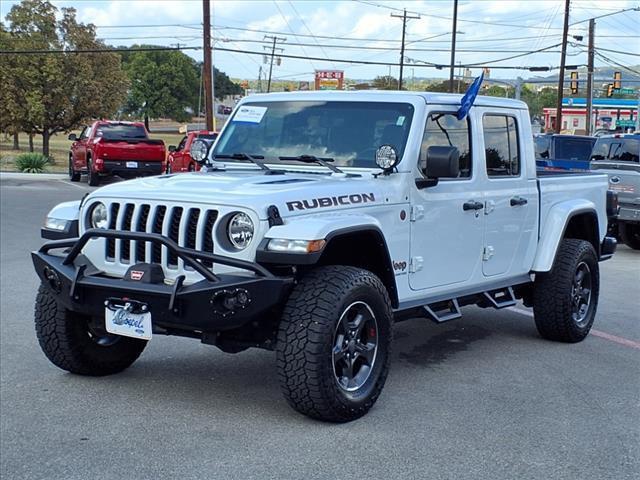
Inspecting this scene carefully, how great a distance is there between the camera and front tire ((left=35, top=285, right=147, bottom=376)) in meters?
5.43

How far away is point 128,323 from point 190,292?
53cm

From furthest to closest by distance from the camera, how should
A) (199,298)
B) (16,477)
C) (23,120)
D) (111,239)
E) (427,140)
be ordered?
(23,120)
(427,140)
(111,239)
(199,298)
(16,477)

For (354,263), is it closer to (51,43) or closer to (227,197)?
(227,197)

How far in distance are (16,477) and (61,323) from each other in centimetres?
148

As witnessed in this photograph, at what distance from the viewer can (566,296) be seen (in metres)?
6.92

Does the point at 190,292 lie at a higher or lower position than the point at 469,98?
lower

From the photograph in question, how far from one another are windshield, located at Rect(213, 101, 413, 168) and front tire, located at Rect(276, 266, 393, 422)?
1.13 m

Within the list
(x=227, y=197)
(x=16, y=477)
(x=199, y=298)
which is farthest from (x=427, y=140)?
(x=16, y=477)

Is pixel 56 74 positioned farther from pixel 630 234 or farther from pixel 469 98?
pixel 469 98

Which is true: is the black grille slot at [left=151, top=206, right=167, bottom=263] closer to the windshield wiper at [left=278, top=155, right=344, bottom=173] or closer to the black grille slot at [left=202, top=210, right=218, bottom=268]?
the black grille slot at [left=202, top=210, right=218, bottom=268]

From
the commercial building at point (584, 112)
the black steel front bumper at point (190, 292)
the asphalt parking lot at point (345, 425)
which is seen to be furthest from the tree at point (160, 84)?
the black steel front bumper at point (190, 292)

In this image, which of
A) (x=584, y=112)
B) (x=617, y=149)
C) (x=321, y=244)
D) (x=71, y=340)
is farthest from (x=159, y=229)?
(x=584, y=112)

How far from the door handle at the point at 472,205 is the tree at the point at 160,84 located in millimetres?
94963

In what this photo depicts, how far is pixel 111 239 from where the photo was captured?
498cm
